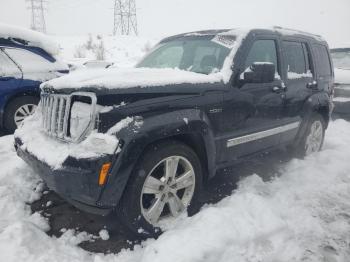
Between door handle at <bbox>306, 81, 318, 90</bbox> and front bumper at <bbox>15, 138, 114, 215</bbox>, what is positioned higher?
door handle at <bbox>306, 81, 318, 90</bbox>

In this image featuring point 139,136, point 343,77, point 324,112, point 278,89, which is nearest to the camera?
point 139,136

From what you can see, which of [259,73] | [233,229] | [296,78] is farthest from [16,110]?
[296,78]

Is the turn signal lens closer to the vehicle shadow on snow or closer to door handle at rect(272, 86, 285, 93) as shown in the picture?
the vehicle shadow on snow

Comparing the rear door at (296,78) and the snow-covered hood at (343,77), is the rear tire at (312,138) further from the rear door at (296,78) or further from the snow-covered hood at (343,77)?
the snow-covered hood at (343,77)

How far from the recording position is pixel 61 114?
2975 millimetres

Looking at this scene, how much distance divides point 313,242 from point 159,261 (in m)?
1.48

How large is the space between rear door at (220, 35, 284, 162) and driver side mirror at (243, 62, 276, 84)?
0.29 feet

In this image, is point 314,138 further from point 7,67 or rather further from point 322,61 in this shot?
point 7,67

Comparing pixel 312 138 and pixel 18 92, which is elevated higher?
pixel 18 92

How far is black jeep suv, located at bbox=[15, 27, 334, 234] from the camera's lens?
265 centimetres

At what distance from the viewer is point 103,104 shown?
2.69 meters

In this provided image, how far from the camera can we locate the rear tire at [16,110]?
18.7ft

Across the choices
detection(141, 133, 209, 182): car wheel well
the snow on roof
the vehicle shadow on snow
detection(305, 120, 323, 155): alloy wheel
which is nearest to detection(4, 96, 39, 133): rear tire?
the snow on roof

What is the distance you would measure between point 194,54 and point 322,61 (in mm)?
2628
